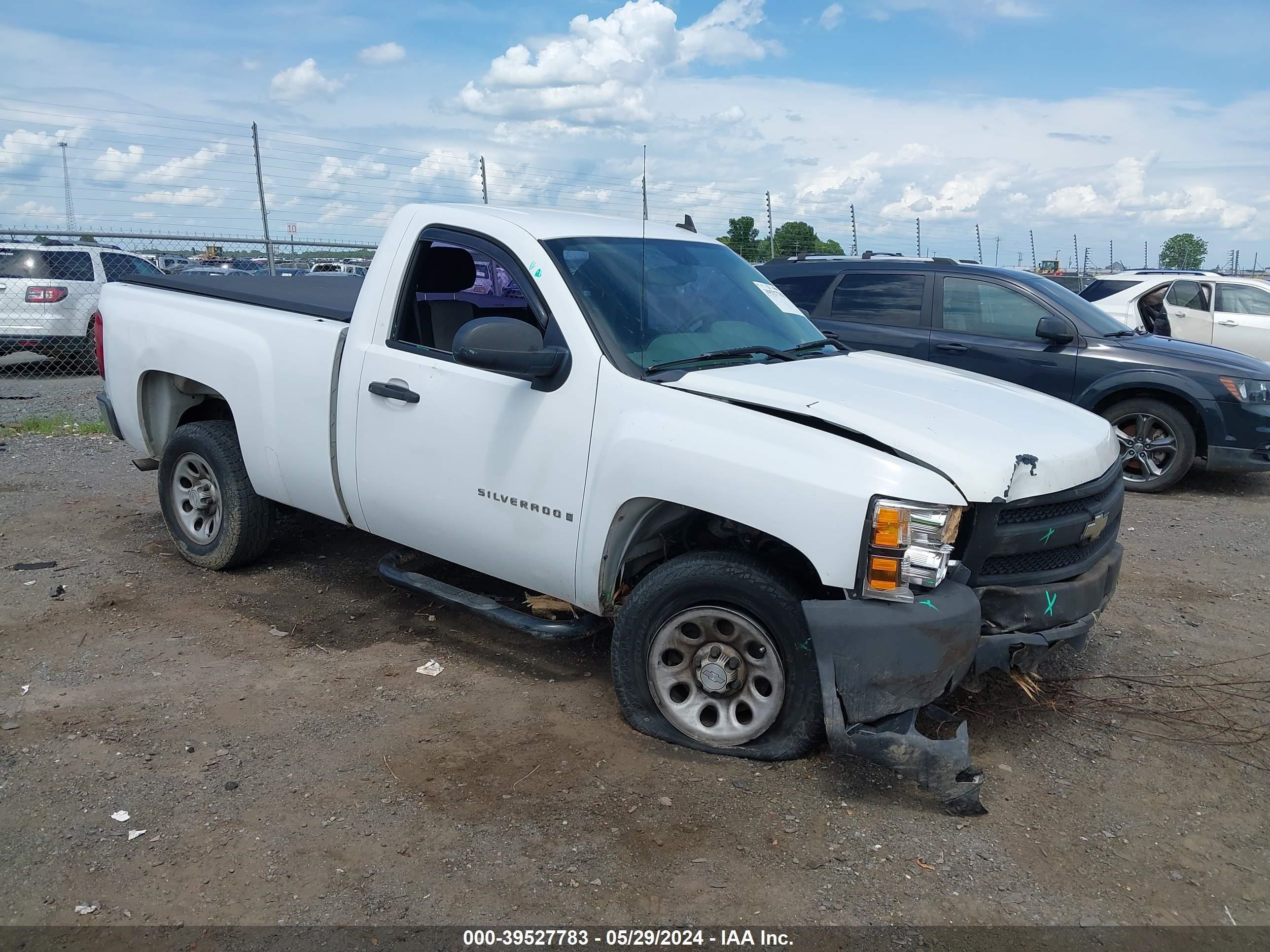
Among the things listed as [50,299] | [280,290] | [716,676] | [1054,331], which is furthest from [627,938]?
[50,299]

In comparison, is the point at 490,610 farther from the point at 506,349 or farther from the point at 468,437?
the point at 506,349

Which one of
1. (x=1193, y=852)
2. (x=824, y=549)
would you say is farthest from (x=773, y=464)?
(x=1193, y=852)

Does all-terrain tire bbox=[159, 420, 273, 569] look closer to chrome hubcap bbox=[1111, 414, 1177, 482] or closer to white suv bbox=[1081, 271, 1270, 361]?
chrome hubcap bbox=[1111, 414, 1177, 482]

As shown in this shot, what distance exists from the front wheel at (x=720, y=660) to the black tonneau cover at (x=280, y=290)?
2.16 meters

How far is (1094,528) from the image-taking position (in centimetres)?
387

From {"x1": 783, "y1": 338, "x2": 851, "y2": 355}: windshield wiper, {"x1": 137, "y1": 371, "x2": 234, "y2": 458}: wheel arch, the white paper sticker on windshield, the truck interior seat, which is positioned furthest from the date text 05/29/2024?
{"x1": 137, "y1": 371, "x2": 234, "y2": 458}: wheel arch

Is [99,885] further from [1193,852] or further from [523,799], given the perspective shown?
[1193,852]

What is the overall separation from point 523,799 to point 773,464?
1.43 meters

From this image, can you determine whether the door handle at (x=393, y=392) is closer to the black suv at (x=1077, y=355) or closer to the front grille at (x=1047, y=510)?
the front grille at (x=1047, y=510)

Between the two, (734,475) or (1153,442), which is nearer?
(734,475)

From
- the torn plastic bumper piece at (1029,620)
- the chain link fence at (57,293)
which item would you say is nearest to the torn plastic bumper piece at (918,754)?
the torn plastic bumper piece at (1029,620)

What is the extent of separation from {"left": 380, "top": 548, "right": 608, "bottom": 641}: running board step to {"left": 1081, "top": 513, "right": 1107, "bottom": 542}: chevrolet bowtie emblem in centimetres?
189

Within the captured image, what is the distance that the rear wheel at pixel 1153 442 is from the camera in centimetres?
830

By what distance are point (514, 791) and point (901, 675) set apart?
139cm
